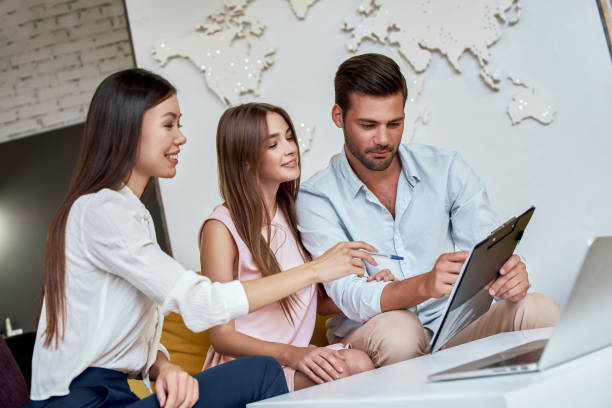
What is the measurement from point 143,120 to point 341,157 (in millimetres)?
840

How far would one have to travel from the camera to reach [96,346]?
107 centimetres

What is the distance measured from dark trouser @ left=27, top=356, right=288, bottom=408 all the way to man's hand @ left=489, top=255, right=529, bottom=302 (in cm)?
59

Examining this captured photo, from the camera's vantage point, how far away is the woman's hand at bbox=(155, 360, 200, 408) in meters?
0.99

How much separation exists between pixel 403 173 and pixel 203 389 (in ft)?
3.47

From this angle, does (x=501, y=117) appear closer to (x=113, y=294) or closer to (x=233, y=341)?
(x=233, y=341)

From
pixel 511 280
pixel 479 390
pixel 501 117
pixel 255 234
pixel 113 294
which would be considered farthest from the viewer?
pixel 501 117

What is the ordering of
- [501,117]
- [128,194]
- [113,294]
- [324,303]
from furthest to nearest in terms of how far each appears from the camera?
[501,117]
[324,303]
[128,194]
[113,294]

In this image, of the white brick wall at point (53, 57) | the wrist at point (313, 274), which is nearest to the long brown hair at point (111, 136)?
the wrist at point (313, 274)

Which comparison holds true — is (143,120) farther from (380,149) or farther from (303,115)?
(303,115)

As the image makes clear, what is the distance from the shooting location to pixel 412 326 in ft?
4.95

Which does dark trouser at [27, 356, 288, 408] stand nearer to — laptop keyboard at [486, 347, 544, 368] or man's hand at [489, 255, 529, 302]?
laptop keyboard at [486, 347, 544, 368]

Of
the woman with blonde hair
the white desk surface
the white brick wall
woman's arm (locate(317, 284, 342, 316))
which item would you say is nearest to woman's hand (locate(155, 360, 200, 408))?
the white desk surface

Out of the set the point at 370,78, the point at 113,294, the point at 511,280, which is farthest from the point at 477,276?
the point at 370,78

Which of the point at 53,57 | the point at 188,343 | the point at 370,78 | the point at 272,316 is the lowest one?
the point at 188,343
